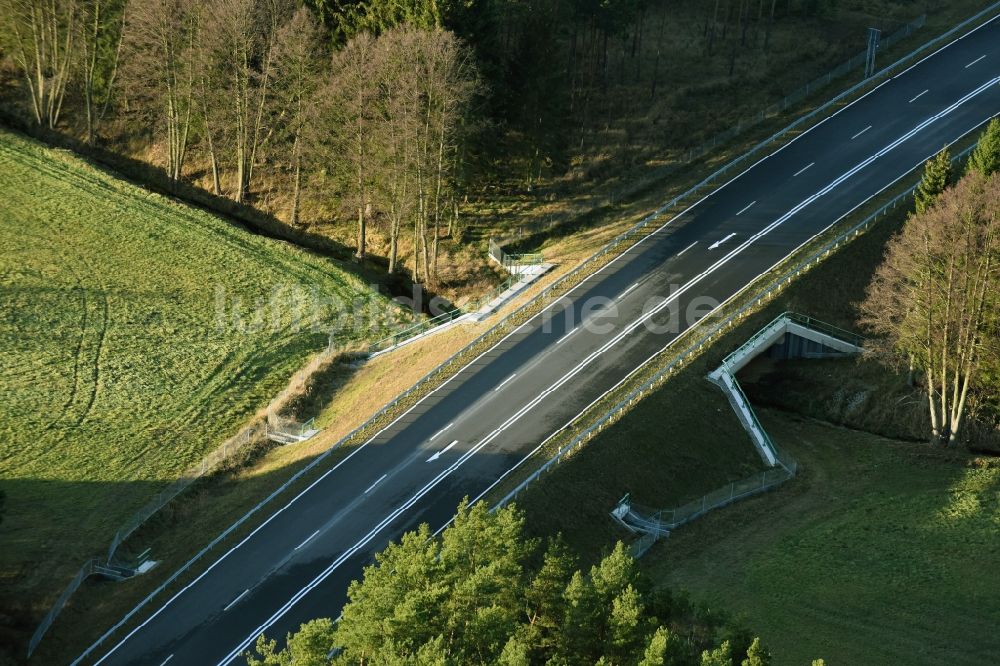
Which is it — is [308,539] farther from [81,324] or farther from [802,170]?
[802,170]

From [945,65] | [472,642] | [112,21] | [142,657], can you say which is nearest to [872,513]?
[472,642]

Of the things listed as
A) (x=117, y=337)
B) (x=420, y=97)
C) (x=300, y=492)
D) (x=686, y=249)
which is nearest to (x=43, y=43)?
(x=117, y=337)

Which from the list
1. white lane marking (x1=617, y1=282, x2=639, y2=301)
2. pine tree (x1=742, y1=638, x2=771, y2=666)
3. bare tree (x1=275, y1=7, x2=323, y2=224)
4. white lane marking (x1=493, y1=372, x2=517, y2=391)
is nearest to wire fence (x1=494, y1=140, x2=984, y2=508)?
white lane marking (x1=617, y1=282, x2=639, y2=301)

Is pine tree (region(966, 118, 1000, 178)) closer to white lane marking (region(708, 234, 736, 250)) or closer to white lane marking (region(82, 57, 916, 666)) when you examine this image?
white lane marking (region(708, 234, 736, 250))

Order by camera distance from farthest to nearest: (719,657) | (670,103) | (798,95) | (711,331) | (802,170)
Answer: (670,103) < (798,95) < (802,170) < (711,331) < (719,657)

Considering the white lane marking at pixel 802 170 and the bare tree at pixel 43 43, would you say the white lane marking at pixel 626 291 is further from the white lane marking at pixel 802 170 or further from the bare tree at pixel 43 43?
the bare tree at pixel 43 43

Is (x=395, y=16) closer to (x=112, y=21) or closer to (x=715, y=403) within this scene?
(x=112, y=21)

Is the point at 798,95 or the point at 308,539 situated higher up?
the point at 798,95
